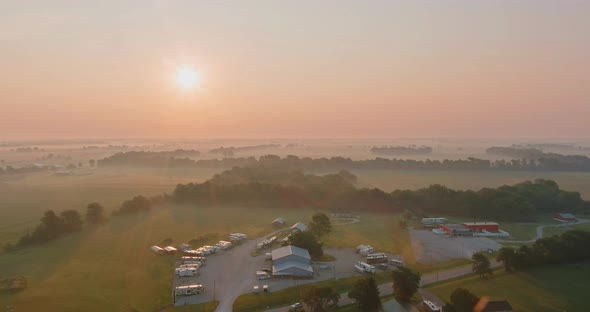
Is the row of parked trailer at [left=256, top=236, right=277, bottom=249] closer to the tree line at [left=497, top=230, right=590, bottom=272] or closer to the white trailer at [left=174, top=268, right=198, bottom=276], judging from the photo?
the white trailer at [left=174, top=268, right=198, bottom=276]

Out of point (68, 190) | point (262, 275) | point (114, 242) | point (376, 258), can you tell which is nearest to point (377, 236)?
point (376, 258)

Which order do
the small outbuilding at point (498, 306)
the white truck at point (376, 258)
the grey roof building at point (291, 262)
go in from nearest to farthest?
the small outbuilding at point (498, 306)
the grey roof building at point (291, 262)
the white truck at point (376, 258)

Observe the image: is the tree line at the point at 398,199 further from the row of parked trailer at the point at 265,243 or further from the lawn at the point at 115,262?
the row of parked trailer at the point at 265,243

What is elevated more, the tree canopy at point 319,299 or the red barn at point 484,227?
the tree canopy at point 319,299

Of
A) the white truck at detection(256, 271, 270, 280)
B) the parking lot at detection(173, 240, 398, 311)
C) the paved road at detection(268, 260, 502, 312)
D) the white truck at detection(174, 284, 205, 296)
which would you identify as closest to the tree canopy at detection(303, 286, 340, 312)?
the paved road at detection(268, 260, 502, 312)

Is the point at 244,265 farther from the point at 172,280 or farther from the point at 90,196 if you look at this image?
the point at 90,196

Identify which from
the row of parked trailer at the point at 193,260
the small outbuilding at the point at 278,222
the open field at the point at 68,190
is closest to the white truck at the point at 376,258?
the row of parked trailer at the point at 193,260
